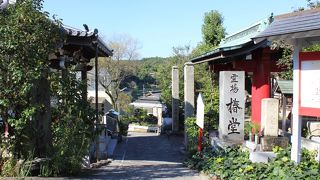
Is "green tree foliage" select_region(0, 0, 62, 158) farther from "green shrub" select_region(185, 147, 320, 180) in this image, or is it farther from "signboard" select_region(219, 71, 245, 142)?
"signboard" select_region(219, 71, 245, 142)

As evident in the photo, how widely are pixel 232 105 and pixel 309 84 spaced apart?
21.7 feet

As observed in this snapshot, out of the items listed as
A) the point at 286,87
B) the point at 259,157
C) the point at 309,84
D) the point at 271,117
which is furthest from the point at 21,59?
the point at 286,87

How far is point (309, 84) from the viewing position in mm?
7535

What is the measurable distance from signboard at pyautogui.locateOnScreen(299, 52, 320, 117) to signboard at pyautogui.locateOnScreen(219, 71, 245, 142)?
6.33 meters

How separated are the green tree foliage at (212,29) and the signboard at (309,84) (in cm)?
2497

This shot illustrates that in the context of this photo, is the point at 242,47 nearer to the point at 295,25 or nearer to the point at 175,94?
the point at 295,25

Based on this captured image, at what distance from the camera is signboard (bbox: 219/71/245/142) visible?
1402cm

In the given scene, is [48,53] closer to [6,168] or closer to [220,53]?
[6,168]

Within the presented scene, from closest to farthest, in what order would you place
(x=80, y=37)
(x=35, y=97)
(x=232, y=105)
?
(x=35, y=97), (x=80, y=37), (x=232, y=105)

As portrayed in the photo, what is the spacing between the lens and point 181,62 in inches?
1574

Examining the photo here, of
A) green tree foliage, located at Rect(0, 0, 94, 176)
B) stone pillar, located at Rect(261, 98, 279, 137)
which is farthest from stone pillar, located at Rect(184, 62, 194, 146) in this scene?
green tree foliage, located at Rect(0, 0, 94, 176)

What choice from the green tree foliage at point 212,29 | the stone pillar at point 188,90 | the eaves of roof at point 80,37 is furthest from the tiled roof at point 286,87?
the green tree foliage at point 212,29

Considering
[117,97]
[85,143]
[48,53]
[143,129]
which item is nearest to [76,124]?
[85,143]

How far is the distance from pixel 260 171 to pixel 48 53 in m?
5.13
